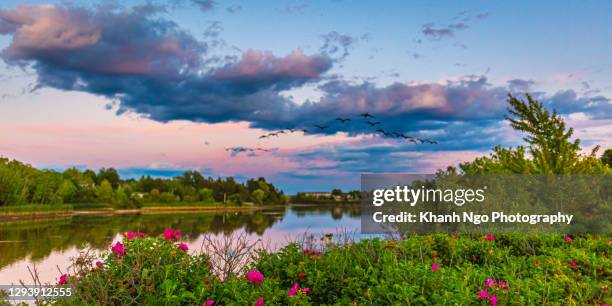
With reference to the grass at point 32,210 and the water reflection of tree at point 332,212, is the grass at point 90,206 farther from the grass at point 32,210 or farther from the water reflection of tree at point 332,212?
the water reflection of tree at point 332,212

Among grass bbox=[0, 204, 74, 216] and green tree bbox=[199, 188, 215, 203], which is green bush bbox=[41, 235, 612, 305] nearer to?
grass bbox=[0, 204, 74, 216]

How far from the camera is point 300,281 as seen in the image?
19.4 ft

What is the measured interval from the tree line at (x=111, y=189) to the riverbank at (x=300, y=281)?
6499cm

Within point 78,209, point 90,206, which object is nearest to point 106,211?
point 90,206

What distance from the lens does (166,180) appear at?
4473 inches

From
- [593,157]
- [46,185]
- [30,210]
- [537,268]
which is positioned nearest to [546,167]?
[593,157]

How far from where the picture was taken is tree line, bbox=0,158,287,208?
217ft

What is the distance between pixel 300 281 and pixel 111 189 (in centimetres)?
9051

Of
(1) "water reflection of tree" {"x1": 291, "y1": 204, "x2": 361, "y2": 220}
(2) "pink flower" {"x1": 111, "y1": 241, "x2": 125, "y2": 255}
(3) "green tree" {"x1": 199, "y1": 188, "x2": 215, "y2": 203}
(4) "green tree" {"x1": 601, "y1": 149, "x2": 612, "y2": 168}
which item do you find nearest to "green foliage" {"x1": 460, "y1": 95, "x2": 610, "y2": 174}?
(2) "pink flower" {"x1": 111, "y1": 241, "x2": 125, "y2": 255}

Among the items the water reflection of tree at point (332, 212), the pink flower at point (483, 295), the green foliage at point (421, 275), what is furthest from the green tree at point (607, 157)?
the pink flower at point (483, 295)

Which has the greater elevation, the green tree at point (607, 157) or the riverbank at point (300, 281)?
the green tree at point (607, 157)

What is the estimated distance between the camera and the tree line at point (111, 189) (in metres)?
66.1

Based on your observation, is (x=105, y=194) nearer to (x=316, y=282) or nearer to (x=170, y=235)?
(x=170, y=235)

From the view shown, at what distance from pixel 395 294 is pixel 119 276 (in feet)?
8.58
